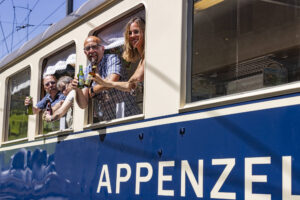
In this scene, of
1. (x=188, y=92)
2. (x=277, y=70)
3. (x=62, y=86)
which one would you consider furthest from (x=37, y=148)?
(x=277, y=70)

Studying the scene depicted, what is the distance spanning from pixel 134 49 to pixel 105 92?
489 millimetres

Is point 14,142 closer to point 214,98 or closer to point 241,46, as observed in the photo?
→ point 214,98

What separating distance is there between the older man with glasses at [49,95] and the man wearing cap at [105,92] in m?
0.64

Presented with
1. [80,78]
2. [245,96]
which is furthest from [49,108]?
[245,96]

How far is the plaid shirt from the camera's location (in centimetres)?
379

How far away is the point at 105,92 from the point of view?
161 inches

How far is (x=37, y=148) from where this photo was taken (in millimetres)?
5129

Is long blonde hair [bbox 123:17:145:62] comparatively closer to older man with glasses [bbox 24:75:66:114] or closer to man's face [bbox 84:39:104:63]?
man's face [bbox 84:39:104:63]

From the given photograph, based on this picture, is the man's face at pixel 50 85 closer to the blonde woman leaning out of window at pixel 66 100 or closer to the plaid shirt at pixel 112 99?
the blonde woman leaning out of window at pixel 66 100

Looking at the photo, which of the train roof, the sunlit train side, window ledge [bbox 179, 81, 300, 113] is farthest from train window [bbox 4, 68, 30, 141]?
window ledge [bbox 179, 81, 300, 113]

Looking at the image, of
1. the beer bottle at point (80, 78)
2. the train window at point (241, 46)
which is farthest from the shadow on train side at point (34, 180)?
the train window at point (241, 46)

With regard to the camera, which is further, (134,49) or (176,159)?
(134,49)

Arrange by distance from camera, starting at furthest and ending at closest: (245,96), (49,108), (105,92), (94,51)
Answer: (49,108) < (94,51) < (105,92) < (245,96)

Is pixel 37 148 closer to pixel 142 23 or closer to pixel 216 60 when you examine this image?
pixel 142 23
